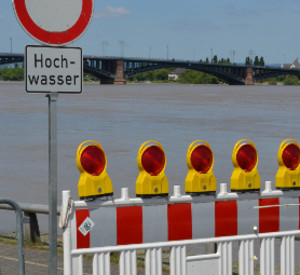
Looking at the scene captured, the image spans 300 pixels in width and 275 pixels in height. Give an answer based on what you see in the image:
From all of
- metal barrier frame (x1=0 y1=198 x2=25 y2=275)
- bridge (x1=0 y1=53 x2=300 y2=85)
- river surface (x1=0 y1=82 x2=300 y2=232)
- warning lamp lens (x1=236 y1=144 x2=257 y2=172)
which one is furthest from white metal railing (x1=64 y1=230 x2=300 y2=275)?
bridge (x1=0 y1=53 x2=300 y2=85)

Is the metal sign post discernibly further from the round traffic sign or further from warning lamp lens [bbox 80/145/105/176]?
warning lamp lens [bbox 80/145/105/176]

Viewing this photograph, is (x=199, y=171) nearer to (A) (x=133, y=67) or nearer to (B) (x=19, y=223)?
(B) (x=19, y=223)

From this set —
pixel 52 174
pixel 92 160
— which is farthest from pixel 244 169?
pixel 52 174

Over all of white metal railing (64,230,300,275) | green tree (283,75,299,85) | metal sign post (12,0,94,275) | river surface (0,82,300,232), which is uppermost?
green tree (283,75,299,85)

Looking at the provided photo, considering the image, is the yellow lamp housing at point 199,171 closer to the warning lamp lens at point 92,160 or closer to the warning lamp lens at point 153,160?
the warning lamp lens at point 153,160

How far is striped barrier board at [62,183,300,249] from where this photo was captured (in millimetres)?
4598

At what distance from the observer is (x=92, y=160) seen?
4.82 m

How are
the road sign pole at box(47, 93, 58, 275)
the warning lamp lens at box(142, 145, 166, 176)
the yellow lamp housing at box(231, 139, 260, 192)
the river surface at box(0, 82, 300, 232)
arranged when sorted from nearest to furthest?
the road sign pole at box(47, 93, 58, 275) → the warning lamp lens at box(142, 145, 166, 176) → the yellow lamp housing at box(231, 139, 260, 192) → the river surface at box(0, 82, 300, 232)

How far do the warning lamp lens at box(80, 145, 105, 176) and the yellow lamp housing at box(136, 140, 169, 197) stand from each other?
260mm

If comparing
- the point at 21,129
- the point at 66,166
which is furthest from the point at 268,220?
the point at 21,129

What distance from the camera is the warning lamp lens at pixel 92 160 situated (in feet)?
15.7

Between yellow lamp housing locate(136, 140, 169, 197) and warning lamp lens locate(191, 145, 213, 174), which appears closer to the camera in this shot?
yellow lamp housing locate(136, 140, 169, 197)

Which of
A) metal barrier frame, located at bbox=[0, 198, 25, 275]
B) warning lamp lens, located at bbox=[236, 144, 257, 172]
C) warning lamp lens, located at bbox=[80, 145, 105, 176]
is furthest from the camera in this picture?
warning lamp lens, located at bbox=[236, 144, 257, 172]

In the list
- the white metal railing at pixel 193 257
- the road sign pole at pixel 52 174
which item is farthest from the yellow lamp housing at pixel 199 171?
the road sign pole at pixel 52 174
